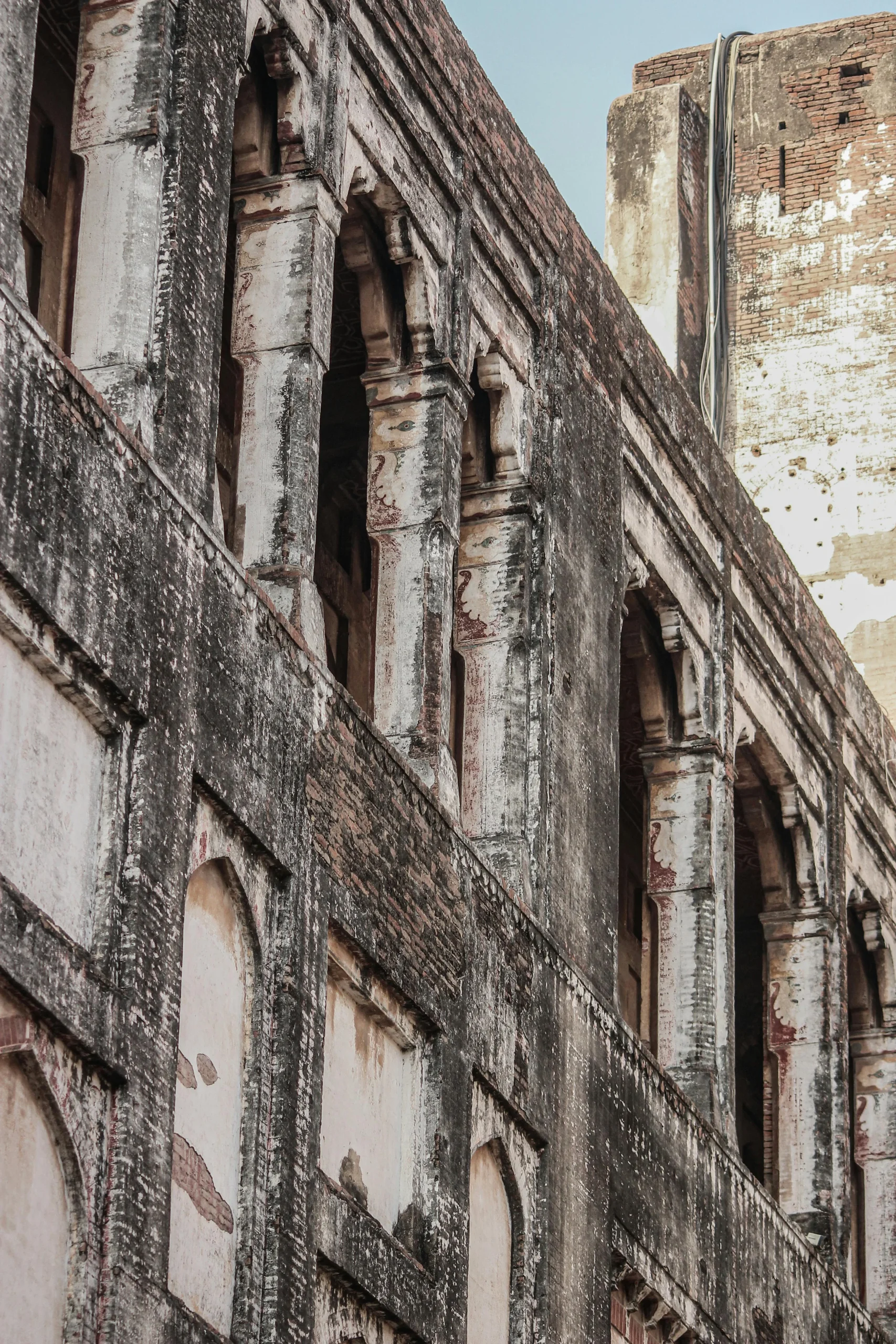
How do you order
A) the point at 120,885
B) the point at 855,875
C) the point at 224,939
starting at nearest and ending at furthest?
the point at 120,885, the point at 224,939, the point at 855,875

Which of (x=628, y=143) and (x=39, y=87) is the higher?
(x=628, y=143)

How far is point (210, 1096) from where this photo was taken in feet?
29.3

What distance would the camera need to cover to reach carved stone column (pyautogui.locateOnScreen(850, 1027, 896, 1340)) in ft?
53.5

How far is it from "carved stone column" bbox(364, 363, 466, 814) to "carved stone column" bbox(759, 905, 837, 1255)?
488cm

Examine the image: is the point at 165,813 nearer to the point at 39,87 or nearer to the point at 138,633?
the point at 138,633

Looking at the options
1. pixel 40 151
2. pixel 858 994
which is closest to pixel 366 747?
pixel 40 151

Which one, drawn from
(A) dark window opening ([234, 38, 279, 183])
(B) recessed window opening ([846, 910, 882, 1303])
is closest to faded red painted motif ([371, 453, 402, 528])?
(A) dark window opening ([234, 38, 279, 183])

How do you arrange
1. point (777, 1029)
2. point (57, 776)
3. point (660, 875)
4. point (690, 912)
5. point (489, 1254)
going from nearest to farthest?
1. point (57, 776)
2. point (489, 1254)
3. point (690, 912)
4. point (660, 875)
5. point (777, 1029)

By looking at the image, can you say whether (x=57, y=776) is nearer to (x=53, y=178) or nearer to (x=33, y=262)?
(x=33, y=262)

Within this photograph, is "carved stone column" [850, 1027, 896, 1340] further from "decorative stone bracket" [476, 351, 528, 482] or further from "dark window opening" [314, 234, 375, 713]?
"decorative stone bracket" [476, 351, 528, 482]

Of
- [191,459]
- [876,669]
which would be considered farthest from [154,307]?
[876,669]

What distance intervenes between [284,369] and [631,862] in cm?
788

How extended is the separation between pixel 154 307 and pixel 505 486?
3.46 metres

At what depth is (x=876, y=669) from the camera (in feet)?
68.7
